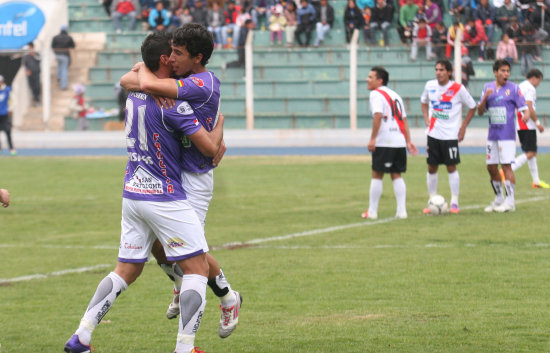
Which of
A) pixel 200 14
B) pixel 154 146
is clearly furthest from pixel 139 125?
pixel 200 14

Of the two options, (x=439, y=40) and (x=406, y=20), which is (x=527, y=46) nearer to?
(x=439, y=40)

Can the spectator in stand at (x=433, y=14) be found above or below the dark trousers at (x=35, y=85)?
above

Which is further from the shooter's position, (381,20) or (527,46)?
(381,20)

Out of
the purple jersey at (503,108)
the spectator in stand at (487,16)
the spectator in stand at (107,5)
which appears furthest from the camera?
the spectator in stand at (107,5)

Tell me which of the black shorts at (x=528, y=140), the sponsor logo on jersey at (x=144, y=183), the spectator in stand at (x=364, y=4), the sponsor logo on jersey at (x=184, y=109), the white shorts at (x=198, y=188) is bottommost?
the black shorts at (x=528, y=140)

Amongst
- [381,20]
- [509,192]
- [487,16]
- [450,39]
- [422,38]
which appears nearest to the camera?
[509,192]

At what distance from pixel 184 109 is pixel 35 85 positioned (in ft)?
89.0

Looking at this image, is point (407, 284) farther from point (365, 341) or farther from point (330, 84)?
point (330, 84)

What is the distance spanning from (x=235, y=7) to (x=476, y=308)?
27.4 m

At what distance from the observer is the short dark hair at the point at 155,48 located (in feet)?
19.5

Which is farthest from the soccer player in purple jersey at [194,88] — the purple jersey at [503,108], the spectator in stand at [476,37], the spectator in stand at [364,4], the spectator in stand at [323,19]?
the spectator in stand at [364,4]

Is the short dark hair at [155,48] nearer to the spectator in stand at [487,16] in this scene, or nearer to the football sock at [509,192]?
the football sock at [509,192]

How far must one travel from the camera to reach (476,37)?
29500 mm

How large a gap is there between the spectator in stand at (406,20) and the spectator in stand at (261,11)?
16.7ft
